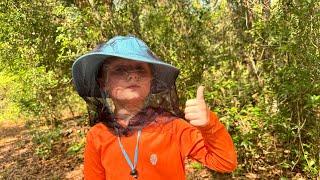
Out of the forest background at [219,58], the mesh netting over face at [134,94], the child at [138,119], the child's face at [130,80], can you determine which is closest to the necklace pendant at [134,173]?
the child at [138,119]

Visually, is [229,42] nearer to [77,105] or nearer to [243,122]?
[243,122]

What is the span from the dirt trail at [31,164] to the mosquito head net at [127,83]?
6.12 m

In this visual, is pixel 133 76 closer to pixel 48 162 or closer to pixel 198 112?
pixel 198 112

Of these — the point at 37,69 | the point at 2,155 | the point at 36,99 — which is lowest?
the point at 2,155

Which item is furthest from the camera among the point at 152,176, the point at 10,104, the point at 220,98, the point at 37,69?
the point at 10,104

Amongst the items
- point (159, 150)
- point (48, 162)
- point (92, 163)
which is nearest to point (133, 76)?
point (159, 150)

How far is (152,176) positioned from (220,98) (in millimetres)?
3841

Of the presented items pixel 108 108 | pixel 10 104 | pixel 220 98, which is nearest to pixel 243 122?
pixel 220 98

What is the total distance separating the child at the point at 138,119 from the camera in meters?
2.50

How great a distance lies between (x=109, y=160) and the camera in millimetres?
2609

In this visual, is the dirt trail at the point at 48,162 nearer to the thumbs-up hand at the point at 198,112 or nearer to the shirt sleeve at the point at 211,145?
the shirt sleeve at the point at 211,145

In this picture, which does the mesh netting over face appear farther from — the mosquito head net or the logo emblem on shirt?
the logo emblem on shirt

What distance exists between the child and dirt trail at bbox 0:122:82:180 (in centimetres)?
616

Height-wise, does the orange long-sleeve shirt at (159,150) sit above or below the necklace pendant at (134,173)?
above
